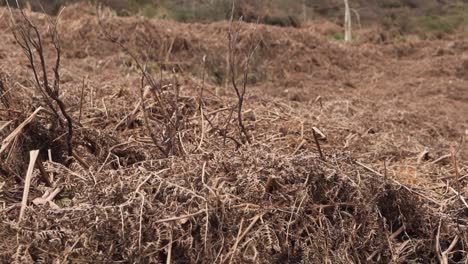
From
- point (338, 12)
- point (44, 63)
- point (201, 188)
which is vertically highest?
point (44, 63)

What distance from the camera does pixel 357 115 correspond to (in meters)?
5.68

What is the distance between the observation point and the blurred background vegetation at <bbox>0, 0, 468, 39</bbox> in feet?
59.7

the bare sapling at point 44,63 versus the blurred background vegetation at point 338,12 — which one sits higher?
the bare sapling at point 44,63

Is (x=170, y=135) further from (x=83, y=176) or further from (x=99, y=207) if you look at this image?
(x=99, y=207)

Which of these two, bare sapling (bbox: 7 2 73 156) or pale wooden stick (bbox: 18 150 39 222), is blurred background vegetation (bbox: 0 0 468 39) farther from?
pale wooden stick (bbox: 18 150 39 222)

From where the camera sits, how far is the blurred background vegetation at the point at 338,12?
1819 centimetres

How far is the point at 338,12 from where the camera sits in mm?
23078

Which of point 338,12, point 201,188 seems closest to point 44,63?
point 201,188

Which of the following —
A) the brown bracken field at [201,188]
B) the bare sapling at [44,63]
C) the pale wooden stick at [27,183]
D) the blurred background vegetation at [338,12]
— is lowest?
the blurred background vegetation at [338,12]

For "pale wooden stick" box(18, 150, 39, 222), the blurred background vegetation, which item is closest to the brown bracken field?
"pale wooden stick" box(18, 150, 39, 222)

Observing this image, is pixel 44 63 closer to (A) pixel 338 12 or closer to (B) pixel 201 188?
(B) pixel 201 188

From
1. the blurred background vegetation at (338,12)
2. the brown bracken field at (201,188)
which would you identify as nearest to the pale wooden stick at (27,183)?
the brown bracken field at (201,188)

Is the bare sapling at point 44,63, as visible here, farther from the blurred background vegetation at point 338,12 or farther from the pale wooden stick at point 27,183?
the blurred background vegetation at point 338,12

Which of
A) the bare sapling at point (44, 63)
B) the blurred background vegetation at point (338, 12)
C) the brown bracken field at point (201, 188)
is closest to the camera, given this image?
the brown bracken field at point (201, 188)
